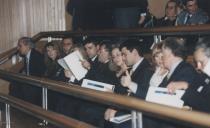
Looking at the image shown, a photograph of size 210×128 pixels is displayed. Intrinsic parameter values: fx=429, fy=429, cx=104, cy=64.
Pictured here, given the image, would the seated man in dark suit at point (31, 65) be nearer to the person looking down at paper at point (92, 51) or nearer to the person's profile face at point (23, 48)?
the person's profile face at point (23, 48)

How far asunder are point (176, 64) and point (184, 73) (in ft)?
0.43

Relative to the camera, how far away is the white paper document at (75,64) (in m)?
4.24

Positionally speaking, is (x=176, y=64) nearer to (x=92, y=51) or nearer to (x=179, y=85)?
(x=179, y=85)

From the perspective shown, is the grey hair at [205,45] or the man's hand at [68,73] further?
the man's hand at [68,73]

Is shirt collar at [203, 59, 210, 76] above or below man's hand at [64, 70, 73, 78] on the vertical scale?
above

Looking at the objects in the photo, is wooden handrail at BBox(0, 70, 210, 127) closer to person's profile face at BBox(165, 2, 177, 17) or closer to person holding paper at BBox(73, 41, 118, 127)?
person holding paper at BBox(73, 41, 118, 127)

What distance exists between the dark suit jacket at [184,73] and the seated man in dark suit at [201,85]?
0.20ft

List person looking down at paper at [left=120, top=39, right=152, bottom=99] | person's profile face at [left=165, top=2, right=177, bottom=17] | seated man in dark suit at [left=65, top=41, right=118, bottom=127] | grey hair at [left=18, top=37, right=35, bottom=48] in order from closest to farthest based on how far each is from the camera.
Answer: person looking down at paper at [left=120, top=39, right=152, bottom=99], seated man in dark suit at [left=65, top=41, right=118, bottom=127], person's profile face at [left=165, top=2, right=177, bottom=17], grey hair at [left=18, top=37, right=35, bottom=48]

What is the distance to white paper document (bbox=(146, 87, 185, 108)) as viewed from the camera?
242cm

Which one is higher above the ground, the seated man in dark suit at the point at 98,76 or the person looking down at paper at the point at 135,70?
the person looking down at paper at the point at 135,70

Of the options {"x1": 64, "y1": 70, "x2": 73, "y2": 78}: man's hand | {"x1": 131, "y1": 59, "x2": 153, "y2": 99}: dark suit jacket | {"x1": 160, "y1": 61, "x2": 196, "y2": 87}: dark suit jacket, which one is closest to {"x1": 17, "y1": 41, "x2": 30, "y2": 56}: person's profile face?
{"x1": 64, "y1": 70, "x2": 73, "y2": 78}: man's hand

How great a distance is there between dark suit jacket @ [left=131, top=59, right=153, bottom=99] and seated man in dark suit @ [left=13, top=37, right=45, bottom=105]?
7.20 ft

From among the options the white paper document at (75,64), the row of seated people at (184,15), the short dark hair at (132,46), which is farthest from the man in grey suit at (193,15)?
the white paper document at (75,64)

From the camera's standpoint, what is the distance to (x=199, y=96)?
267 cm
